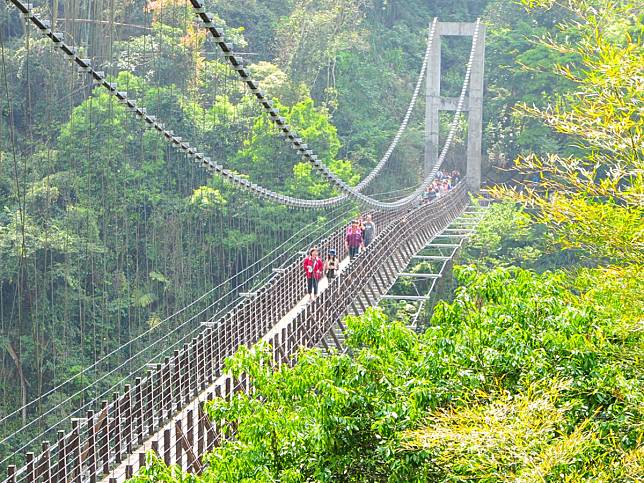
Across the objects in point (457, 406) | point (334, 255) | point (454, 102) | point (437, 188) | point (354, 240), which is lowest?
point (437, 188)

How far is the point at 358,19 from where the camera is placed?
38812 mm

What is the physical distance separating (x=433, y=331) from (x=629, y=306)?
1.56 m

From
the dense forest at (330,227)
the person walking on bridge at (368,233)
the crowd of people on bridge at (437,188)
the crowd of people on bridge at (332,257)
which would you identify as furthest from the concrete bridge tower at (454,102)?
the person walking on bridge at (368,233)

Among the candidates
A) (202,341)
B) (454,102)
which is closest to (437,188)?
(454,102)

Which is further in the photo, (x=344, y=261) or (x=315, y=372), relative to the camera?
(x=344, y=261)

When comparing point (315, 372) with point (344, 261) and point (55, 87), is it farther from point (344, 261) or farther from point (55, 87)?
point (55, 87)

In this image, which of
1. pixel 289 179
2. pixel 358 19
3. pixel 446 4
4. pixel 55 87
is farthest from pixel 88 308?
pixel 446 4

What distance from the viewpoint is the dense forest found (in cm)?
634

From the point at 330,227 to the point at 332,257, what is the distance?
38.9 ft

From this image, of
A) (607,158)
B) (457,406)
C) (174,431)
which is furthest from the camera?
(174,431)

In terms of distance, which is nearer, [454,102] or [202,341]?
[202,341]

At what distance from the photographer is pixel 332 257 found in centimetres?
1490

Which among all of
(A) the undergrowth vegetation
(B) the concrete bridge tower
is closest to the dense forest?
(A) the undergrowth vegetation

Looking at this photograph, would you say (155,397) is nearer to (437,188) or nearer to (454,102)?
(437,188)
